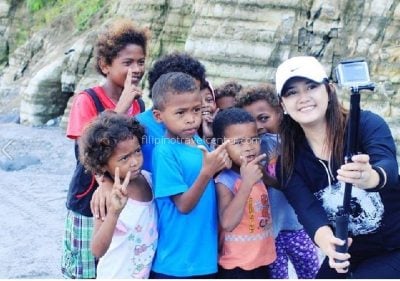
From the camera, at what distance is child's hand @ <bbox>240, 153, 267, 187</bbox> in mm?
3090

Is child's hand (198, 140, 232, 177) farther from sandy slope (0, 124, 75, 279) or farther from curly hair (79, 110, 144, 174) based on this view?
sandy slope (0, 124, 75, 279)

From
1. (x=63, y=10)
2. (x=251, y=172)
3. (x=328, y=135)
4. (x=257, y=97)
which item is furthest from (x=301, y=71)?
(x=63, y=10)

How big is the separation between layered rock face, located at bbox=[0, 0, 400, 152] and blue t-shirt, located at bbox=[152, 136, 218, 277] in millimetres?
5626

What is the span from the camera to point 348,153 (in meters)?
2.67

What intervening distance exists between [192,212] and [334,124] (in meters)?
0.79

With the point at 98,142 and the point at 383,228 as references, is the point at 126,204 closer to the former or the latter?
the point at 98,142

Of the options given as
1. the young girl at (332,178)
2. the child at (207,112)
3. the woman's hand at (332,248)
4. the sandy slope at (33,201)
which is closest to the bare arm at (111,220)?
the child at (207,112)

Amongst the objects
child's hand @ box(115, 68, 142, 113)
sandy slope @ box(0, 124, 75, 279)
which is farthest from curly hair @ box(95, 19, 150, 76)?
sandy slope @ box(0, 124, 75, 279)

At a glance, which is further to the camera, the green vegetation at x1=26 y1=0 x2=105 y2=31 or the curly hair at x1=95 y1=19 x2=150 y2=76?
the green vegetation at x1=26 y1=0 x2=105 y2=31

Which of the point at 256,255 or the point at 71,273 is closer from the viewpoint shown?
the point at 256,255

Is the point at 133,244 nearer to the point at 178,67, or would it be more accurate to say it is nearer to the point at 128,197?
the point at 128,197

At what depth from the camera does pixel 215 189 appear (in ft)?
10.6

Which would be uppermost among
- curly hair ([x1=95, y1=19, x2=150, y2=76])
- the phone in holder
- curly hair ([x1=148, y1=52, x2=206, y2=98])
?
curly hair ([x1=95, y1=19, x2=150, y2=76])

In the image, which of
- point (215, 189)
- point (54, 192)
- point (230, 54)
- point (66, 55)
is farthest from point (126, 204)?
point (66, 55)
